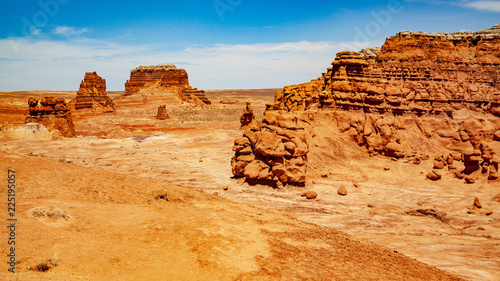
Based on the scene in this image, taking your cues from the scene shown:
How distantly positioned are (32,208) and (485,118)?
28001 mm

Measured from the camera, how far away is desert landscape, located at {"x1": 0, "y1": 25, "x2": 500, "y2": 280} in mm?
7137

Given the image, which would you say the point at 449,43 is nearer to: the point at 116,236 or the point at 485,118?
the point at 485,118

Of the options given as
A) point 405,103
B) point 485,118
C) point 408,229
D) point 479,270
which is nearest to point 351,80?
point 405,103

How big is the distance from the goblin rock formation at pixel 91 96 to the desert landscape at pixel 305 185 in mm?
25108

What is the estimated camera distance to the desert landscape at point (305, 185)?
281 inches

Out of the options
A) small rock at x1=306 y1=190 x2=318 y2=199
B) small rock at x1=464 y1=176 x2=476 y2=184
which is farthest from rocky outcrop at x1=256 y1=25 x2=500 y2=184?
small rock at x1=306 y1=190 x2=318 y2=199

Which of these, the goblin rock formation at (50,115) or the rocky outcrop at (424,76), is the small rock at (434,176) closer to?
the rocky outcrop at (424,76)

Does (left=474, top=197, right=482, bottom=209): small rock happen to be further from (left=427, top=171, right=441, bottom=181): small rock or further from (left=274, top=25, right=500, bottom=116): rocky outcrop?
(left=274, top=25, right=500, bottom=116): rocky outcrop

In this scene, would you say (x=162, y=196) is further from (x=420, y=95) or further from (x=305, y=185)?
(x=420, y=95)

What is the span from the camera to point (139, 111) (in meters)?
69.4

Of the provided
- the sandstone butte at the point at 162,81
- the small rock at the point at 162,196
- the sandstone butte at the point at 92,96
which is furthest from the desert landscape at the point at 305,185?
the sandstone butte at the point at 162,81

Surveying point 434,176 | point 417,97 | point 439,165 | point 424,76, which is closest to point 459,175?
point 434,176

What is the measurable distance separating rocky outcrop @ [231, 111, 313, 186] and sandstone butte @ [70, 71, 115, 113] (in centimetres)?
5245

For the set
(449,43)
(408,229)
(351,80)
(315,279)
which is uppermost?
(449,43)
